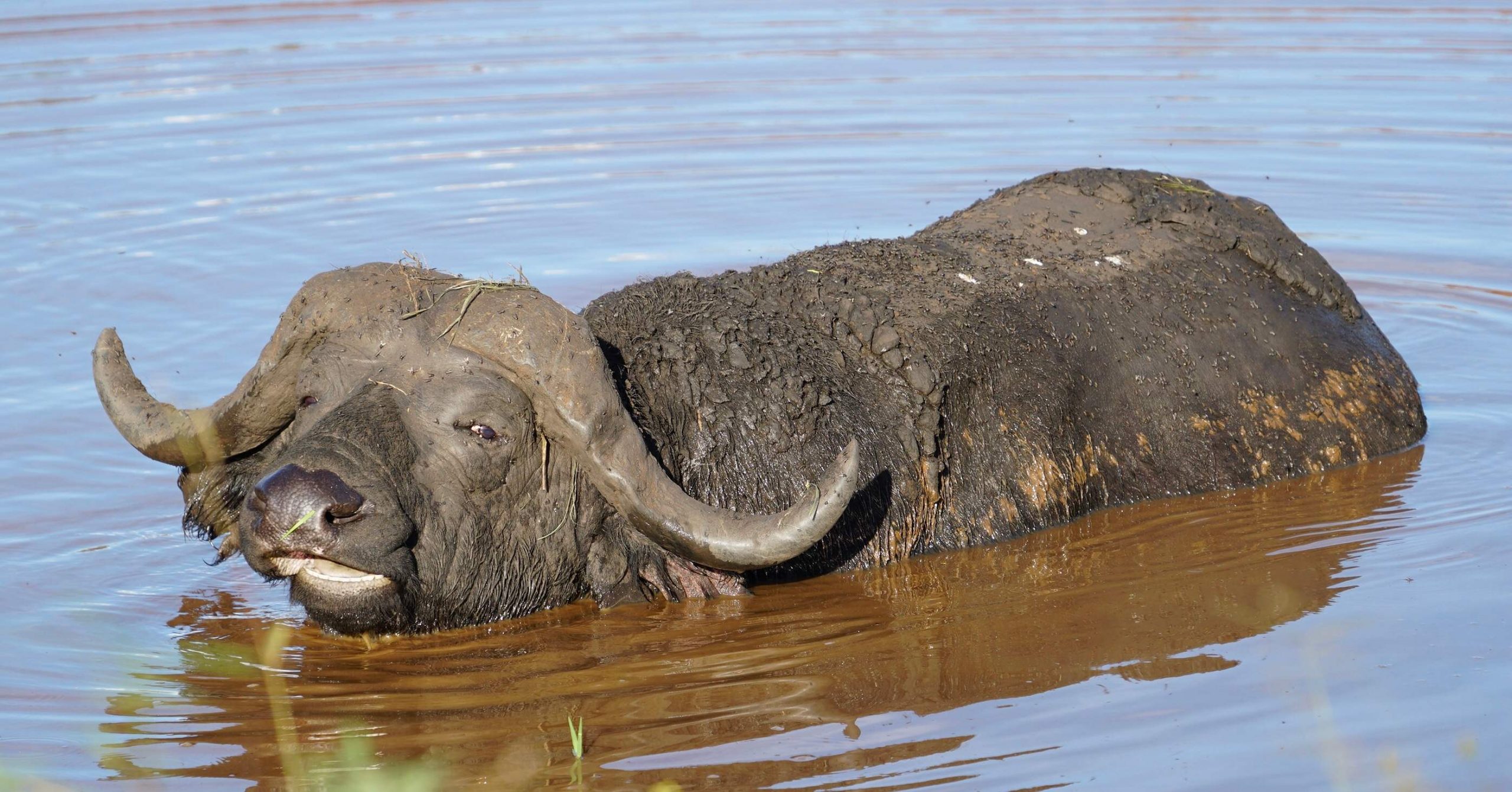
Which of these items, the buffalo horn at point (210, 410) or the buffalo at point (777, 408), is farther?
the buffalo horn at point (210, 410)

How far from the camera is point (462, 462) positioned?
6.24m

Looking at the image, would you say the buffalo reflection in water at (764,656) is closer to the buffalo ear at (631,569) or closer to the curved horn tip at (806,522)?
the buffalo ear at (631,569)

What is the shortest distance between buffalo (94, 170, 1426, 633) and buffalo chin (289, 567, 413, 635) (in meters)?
0.01

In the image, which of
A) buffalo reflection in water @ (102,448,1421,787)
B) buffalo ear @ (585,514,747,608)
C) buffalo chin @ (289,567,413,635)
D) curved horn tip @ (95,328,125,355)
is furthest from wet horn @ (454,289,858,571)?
curved horn tip @ (95,328,125,355)

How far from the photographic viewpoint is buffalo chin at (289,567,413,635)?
237 inches

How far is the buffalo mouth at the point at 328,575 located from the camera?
5969 mm

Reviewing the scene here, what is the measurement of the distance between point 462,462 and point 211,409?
4.14 feet

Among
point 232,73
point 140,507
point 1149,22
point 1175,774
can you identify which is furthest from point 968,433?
point 1149,22

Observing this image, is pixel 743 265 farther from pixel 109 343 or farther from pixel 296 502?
pixel 296 502

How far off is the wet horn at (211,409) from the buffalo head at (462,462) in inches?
0.5

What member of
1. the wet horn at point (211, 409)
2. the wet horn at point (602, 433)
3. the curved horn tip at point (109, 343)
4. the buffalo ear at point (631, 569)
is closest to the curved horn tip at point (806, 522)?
the wet horn at point (602, 433)

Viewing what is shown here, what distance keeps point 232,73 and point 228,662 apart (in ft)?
45.1

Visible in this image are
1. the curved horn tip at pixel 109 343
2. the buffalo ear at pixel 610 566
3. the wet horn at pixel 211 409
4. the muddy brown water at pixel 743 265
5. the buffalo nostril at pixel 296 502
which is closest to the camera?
the buffalo nostril at pixel 296 502

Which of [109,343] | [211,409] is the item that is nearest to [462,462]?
[211,409]
